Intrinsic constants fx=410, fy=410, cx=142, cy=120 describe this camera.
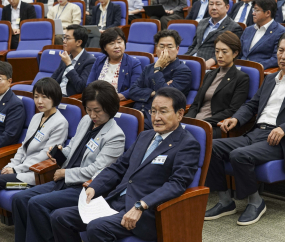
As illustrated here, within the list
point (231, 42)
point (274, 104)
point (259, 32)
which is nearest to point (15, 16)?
point (259, 32)

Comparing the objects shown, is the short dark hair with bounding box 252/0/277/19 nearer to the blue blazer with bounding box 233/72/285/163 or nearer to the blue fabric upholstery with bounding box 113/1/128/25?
the blue blazer with bounding box 233/72/285/163

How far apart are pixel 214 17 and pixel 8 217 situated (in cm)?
266

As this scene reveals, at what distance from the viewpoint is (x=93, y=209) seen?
73.4 inches

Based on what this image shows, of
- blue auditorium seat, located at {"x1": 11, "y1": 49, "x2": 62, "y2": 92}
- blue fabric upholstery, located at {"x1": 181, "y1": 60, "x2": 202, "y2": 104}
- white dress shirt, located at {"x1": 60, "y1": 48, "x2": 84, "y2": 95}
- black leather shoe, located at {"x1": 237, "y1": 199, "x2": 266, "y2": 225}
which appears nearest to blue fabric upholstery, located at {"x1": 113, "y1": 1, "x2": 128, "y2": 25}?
blue auditorium seat, located at {"x1": 11, "y1": 49, "x2": 62, "y2": 92}

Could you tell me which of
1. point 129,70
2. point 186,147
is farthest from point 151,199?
point 129,70

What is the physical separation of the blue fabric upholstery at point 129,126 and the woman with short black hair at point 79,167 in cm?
10

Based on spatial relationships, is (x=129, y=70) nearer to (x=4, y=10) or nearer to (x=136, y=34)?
(x=136, y=34)

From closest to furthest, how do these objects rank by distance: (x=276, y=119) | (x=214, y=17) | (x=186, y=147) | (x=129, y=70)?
1. (x=186, y=147)
2. (x=276, y=119)
3. (x=129, y=70)
4. (x=214, y=17)

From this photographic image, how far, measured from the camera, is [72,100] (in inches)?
105

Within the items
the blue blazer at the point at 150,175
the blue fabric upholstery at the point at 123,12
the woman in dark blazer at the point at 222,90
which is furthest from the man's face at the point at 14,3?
the blue blazer at the point at 150,175

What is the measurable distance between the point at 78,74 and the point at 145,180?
74.4 inches

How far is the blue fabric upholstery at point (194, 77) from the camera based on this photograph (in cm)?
304

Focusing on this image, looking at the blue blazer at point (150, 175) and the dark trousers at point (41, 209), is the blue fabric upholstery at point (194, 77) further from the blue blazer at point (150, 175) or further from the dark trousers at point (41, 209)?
the dark trousers at point (41, 209)

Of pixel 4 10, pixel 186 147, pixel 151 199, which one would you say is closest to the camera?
pixel 151 199
